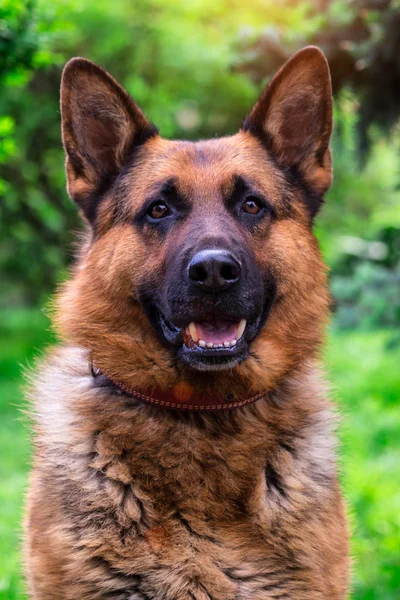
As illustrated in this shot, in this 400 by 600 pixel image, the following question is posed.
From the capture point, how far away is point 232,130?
16.1m

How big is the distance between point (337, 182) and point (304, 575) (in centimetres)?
1370

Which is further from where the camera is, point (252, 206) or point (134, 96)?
point (134, 96)

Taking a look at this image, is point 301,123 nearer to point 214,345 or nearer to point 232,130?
point 214,345

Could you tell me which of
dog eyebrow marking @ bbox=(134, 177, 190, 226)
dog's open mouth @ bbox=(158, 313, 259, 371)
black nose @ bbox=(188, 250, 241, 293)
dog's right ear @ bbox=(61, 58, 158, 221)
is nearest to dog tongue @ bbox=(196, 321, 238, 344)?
dog's open mouth @ bbox=(158, 313, 259, 371)

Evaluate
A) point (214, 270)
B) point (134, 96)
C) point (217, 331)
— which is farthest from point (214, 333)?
point (134, 96)

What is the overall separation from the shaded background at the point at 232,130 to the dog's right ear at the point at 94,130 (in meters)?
0.44

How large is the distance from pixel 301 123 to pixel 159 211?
0.88m

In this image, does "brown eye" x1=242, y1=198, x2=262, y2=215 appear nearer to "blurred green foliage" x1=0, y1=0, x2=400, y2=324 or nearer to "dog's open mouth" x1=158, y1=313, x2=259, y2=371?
"dog's open mouth" x1=158, y1=313, x2=259, y2=371

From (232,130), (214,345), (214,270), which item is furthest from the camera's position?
(232,130)

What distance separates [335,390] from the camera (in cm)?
382

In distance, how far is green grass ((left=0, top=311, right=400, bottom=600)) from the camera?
14.8 ft

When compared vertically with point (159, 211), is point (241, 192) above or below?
above

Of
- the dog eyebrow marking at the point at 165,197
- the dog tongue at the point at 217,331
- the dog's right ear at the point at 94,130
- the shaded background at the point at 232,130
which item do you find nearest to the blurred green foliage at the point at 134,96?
the shaded background at the point at 232,130

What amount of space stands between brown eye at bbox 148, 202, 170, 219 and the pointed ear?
66 cm
